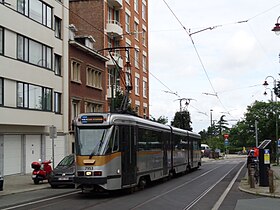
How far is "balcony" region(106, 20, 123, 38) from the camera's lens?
4797 centimetres

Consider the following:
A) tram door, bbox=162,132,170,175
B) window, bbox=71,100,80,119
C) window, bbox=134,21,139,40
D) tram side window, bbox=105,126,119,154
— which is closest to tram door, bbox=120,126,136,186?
tram side window, bbox=105,126,119,154

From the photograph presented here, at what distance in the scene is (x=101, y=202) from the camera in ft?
53.9

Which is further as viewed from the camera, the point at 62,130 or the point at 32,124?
the point at 62,130

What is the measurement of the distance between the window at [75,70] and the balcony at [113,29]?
786cm

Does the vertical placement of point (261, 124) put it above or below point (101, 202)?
above

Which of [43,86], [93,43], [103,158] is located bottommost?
[103,158]

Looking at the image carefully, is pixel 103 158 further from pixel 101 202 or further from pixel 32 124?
pixel 32 124

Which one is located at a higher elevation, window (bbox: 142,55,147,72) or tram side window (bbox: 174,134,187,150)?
window (bbox: 142,55,147,72)

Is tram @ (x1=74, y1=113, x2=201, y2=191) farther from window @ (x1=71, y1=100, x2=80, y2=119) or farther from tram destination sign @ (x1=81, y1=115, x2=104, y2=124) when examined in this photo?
window @ (x1=71, y1=100, x2=80, y2=119)

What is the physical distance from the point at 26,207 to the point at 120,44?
3710 centimetres

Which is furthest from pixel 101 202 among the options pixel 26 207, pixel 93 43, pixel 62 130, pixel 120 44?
pixel 120 44

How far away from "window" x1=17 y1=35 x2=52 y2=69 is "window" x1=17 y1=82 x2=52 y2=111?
5.59 ft

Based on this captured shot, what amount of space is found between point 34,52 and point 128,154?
54.3 ft

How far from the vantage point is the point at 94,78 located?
1779 inches
